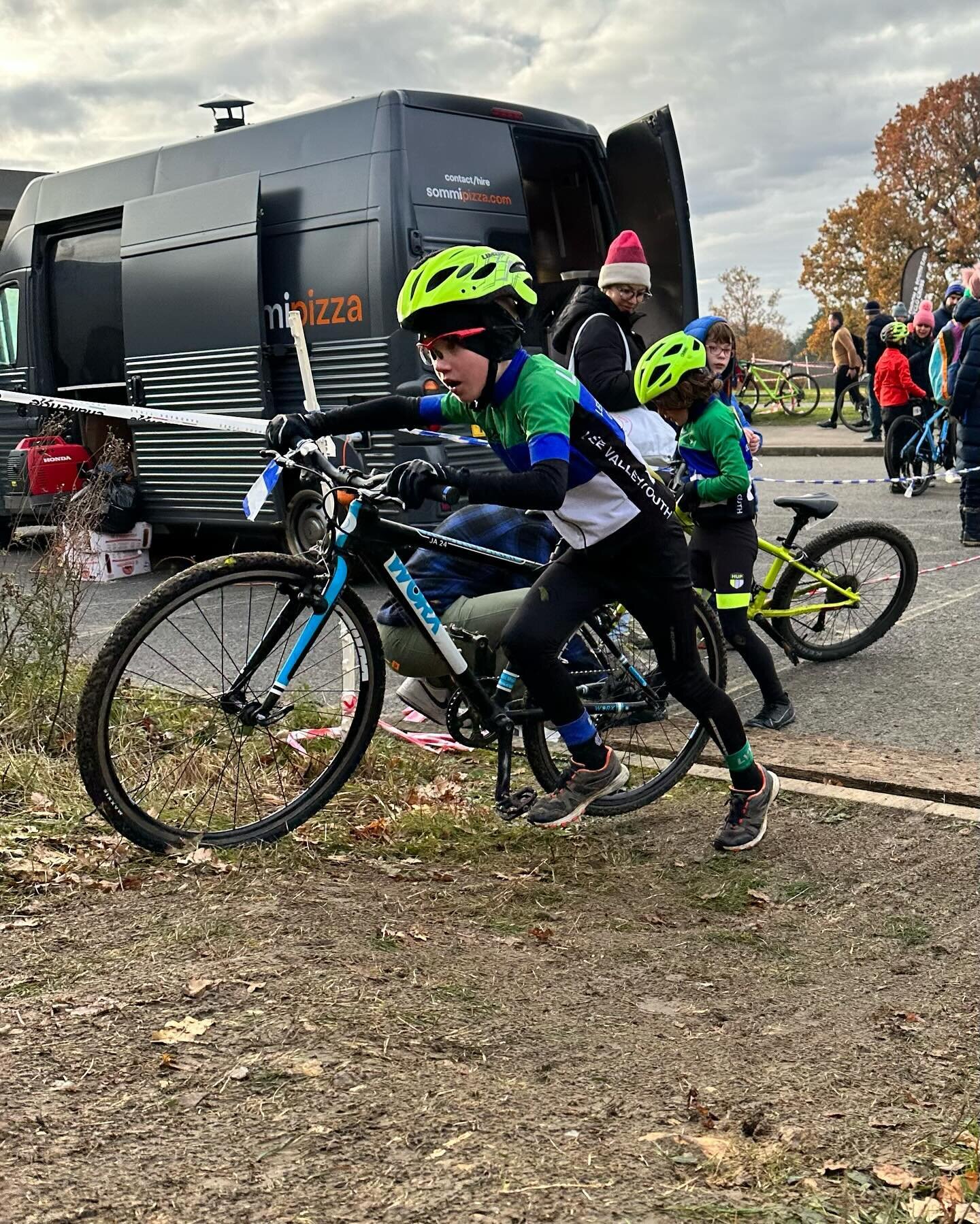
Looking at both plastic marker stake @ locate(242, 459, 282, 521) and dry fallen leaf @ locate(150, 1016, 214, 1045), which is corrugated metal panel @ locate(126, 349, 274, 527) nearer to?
plastic marker stake @ locate(242, 459, 282, 521)

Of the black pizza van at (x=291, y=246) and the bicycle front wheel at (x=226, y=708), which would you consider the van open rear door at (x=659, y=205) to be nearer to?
the black pizza van at (x=291, y=246)

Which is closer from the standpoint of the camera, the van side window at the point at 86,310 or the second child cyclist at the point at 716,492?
the second child cyclist at the point at 716,492

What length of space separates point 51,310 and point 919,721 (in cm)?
863

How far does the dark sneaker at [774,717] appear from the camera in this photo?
18.3 ft

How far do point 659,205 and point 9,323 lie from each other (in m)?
5.59

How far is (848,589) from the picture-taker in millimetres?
6621

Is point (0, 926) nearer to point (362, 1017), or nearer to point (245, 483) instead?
point (362, 1017)

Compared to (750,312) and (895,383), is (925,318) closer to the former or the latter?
(895,383)

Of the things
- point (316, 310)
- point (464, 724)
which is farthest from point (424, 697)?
point (316, 310)

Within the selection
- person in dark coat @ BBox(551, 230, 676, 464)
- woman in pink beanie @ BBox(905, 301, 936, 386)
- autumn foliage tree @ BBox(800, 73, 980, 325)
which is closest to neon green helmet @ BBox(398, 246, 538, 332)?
person in dark coat @ BBox(551, 230, 676, 464)

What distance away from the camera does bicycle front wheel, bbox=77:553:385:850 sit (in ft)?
12.3

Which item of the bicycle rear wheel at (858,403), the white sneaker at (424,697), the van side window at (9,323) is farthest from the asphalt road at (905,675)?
the bicycle rear wheel at (858,403)

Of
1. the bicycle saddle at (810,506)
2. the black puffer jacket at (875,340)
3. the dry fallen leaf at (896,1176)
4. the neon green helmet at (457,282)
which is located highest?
the black puffer jacket at (875,340)

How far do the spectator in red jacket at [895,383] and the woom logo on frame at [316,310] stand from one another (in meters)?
7.44
